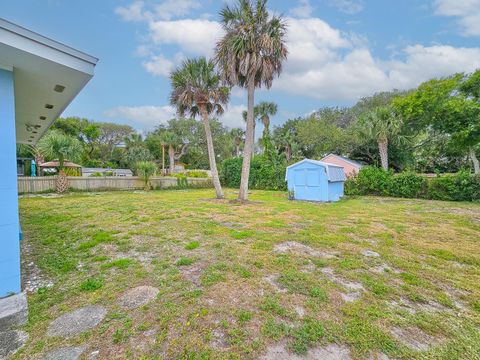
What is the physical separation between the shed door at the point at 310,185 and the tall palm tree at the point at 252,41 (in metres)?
4.88

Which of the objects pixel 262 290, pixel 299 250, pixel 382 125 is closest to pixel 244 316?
pixel 262 290

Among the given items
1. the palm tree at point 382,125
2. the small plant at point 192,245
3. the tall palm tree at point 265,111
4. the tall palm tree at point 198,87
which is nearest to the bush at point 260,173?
the tall palm tree at point 265,111

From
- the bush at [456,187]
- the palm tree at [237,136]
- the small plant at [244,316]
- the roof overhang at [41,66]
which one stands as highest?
the palm tree at [237,136]

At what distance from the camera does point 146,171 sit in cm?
1711

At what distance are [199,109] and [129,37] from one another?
13.1 ft

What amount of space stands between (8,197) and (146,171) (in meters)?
15.1

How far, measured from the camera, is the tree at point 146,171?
16969 mm

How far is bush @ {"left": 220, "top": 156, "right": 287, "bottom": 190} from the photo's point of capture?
17.0 metres

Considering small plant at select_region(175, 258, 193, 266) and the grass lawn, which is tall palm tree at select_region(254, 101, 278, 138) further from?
small plant at select_region(175, 258, 193, 266)

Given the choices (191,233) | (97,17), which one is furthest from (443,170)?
(97,17)

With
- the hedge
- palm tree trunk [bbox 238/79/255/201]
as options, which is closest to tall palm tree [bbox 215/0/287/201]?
palm tree trunk [bbox 238/79/255/201]

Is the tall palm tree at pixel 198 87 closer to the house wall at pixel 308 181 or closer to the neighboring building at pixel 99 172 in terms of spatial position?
the house wall at pixel 308 181

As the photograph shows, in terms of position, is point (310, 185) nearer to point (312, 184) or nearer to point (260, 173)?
point (312, 184)

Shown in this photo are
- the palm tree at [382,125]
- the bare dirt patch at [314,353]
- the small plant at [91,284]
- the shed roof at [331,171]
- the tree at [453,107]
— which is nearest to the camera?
the bare dirt patch at [314,353]
